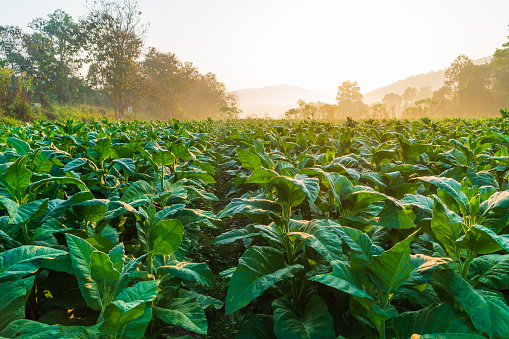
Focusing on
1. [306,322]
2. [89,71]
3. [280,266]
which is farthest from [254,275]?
[89,71]

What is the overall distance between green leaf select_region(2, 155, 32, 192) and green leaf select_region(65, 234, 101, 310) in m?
0.56

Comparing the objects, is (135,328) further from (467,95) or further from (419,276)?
(467,95)

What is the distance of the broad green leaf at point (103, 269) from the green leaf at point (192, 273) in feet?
1.42

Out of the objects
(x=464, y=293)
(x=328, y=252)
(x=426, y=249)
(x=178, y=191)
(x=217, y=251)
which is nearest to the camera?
(x=464, y=293)

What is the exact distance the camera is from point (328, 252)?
1.22 m

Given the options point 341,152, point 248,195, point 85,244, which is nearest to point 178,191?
point 248,195

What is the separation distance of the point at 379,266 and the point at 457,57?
98.0 metres

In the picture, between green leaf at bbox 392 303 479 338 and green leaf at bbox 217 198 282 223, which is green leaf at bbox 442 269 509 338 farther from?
green leaf at bbox 217 198 282 223

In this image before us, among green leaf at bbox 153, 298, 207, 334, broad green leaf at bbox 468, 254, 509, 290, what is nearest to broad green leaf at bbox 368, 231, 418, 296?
broad green leaf at bbox 468, 254, 509, 290

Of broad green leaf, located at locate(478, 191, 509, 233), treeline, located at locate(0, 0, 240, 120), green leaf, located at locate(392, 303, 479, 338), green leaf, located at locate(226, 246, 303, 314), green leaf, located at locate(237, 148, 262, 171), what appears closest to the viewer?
green leaf, located at locate(392, 303, 479, 338)

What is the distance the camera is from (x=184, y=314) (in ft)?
4.41

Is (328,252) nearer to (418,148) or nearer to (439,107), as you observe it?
(418,148)

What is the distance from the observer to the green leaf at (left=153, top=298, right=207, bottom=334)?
1.25 metres

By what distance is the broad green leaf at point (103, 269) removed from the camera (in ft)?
3.33
